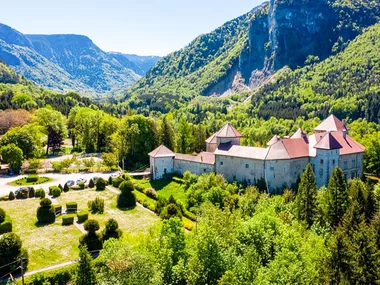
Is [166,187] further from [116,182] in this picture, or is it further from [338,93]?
[338,93]

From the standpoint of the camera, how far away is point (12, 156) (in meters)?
71.9

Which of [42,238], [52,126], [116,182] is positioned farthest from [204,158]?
[52,126]

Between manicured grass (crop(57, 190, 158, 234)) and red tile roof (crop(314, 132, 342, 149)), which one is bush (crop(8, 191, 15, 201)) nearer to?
manicured grass (crop(57, 190, 158, 234))

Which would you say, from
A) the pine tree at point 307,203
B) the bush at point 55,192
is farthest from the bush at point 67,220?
the pine tree at point 307,203

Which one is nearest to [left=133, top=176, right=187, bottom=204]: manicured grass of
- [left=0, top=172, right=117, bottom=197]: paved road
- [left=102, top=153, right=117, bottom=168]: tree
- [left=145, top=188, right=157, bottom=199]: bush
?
[left=145, top=188, right=157, bottom=199]: bush

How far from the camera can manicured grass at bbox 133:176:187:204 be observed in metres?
60.8

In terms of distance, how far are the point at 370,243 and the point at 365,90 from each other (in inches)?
5468

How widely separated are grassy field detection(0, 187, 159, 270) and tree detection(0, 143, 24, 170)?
19.4 m

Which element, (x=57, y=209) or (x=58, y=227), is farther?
(x=57, y=209)

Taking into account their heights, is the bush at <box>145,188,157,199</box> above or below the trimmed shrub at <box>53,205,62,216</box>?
below

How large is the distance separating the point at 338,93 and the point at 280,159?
395 feet

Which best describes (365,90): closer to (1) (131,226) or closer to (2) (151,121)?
(2) (151,121)

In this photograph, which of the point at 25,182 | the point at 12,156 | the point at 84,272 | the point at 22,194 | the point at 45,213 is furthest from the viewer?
the point at 12,156

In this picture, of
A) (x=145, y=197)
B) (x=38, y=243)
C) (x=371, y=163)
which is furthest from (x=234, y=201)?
(x=371, y=163)
